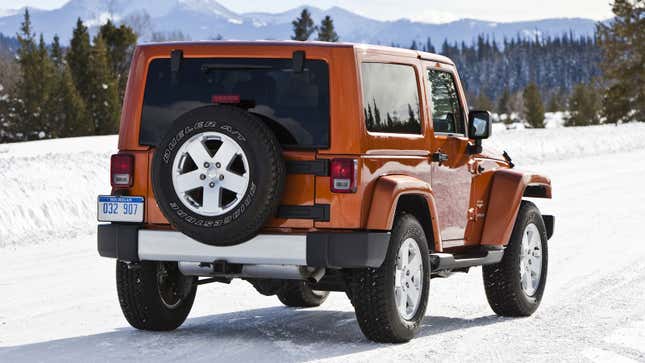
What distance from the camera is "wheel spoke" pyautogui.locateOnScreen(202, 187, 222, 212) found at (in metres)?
6.70

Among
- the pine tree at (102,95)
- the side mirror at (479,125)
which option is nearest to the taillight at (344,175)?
the side mirror at (479,125)

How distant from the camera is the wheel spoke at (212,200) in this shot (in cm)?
670

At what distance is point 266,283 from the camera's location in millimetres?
7695

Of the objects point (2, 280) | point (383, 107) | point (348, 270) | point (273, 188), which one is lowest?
point (2, 280)

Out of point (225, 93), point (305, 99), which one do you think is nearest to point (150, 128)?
point (225, 93)

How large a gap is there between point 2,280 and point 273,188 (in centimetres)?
464

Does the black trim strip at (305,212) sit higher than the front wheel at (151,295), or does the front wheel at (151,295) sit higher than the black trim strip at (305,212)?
the black trim strip at (305,212)

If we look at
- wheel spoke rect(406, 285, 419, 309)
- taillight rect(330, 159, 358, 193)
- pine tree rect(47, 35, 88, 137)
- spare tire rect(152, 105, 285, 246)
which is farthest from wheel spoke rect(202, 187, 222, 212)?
pine tree rect(47, 35, 88, 137)

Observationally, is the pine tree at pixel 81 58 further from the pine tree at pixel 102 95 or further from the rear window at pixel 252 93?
the rear window at pixel 252 93

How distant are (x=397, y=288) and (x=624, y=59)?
312 feet

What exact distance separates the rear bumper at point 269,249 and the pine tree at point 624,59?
92.4 m

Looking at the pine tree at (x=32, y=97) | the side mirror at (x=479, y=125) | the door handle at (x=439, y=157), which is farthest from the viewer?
the pine tree at (x=32, y=97)

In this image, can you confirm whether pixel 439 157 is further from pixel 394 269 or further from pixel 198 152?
pixel 198 152

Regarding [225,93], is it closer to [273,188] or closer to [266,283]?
[273,188]
